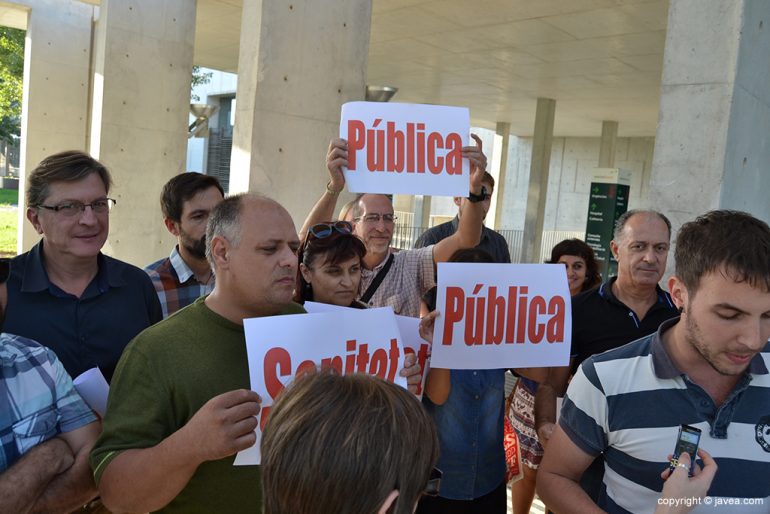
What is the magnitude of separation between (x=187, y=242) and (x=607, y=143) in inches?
788

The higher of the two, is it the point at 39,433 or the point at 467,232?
the point at 467,232

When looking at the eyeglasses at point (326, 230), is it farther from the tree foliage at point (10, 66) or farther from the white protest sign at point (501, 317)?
the tree foliage at point (10, 66)

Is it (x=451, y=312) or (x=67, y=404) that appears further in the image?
(x=451, y=312)

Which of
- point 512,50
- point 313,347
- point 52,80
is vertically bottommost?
point 313,347

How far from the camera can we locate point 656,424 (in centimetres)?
185

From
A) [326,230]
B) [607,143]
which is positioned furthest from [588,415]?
[607,143]

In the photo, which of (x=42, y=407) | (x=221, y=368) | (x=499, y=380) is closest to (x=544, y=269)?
(x=499, y=380)

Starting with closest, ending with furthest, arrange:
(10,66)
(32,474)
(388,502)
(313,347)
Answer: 1. (388,502)
2. (32,474)
3. (313,347)
4. (10,66)

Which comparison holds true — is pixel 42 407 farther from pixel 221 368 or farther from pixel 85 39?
pixel 85 39

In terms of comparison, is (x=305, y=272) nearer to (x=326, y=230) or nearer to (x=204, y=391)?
(x=326, y=230)

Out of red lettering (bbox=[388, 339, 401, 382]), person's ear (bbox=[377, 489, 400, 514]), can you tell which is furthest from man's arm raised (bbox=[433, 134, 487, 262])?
person's ear (bbox=[377, 489, 400, 514])

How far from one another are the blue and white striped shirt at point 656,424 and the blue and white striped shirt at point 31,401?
1.58 metres

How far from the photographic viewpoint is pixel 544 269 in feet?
9.02

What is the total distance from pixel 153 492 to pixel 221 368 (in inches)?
15.4
